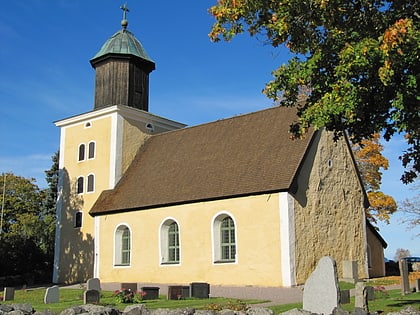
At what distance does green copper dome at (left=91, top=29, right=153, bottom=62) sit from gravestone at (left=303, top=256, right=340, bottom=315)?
945 inches

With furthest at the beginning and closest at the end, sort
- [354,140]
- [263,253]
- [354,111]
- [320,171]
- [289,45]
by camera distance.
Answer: [320,171], [263,253], [354,140], [289,45], [354,111]

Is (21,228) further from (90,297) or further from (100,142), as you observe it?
(90,297)

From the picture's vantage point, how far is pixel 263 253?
2317 cm

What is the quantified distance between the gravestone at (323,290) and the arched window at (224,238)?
1177 centimetres

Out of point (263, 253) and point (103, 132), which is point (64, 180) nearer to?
point (103, 132)

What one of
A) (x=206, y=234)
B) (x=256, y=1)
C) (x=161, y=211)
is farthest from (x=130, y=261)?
(x=256, y=1)

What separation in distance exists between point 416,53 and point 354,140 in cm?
410

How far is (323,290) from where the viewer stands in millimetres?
12719

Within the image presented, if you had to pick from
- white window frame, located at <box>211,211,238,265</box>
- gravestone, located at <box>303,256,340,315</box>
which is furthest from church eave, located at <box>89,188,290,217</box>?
gravestone, located at <box>303,256,340,315</box>

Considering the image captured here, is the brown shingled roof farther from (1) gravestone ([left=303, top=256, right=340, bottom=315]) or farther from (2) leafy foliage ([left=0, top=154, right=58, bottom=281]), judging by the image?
(1) gravestone ([left=303, top=256, right=340, bottom=315])

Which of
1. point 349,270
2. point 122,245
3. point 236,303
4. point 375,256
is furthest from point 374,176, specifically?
point 236,303

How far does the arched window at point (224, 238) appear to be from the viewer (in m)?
24.8

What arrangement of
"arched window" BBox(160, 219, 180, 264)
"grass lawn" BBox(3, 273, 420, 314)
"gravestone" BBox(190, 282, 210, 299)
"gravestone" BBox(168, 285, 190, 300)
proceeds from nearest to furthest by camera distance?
"grass lawn" BBox(3, 273, 420, 314), "gravestone" BBox(168, 285, 190, 300), "gravestone" BBox(190, 282, 210, 299), "arched window" BBox(160, 219, 180, 264)

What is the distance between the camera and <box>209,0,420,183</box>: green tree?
11.3 m
